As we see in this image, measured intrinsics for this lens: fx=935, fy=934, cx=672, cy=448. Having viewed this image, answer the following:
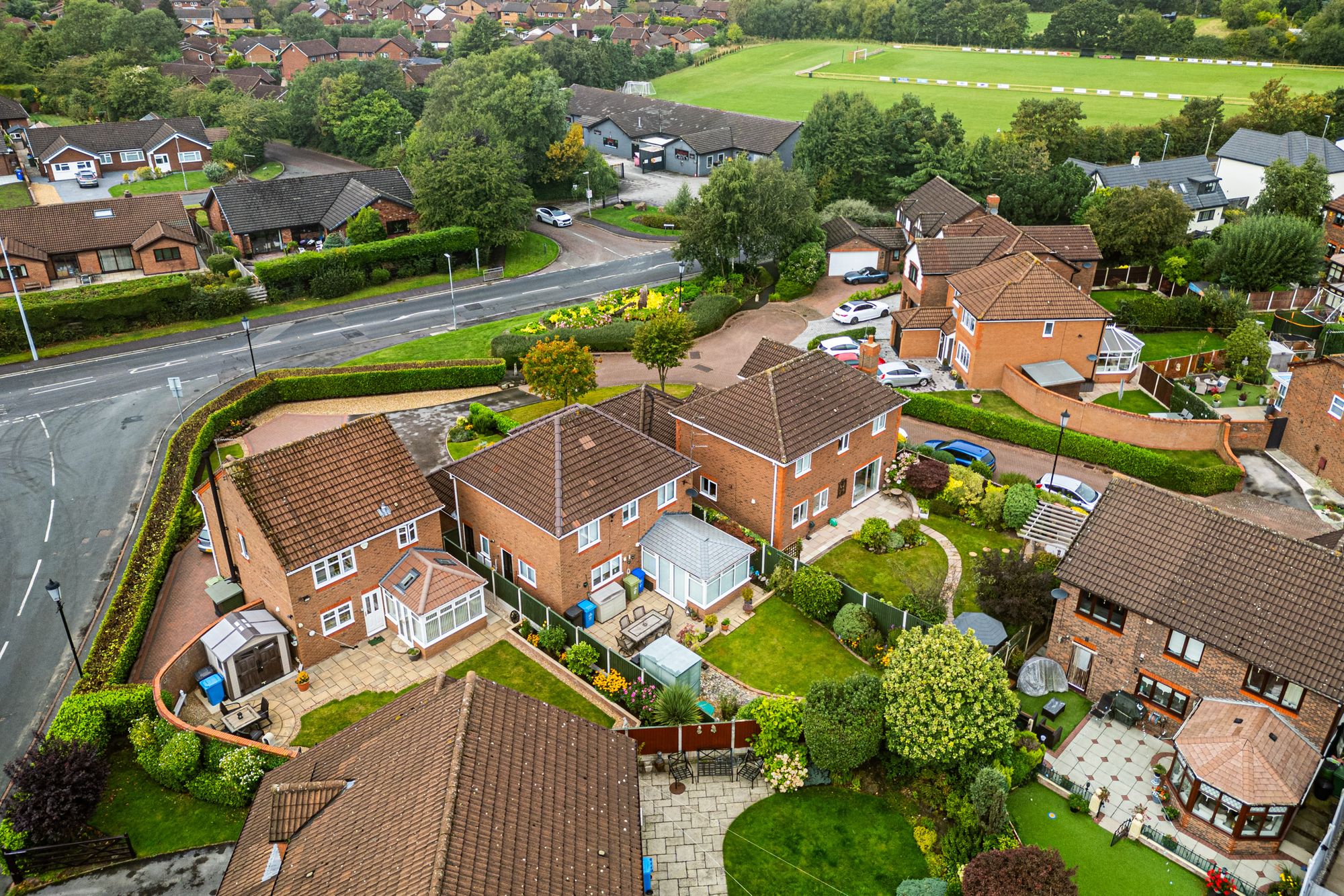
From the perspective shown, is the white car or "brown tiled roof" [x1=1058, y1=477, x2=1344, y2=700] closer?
"brown tiled roof" [x1=1058, y1=477, x2=1344, y2=700]

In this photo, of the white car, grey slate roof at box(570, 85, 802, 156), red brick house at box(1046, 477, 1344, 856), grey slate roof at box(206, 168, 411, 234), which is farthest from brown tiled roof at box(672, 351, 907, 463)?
grey slate roof at box(570, 85, 802, 156)

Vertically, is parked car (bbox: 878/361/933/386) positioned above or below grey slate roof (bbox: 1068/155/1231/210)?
below

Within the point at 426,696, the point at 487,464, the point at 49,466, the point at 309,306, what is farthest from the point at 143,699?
the point at 309,306

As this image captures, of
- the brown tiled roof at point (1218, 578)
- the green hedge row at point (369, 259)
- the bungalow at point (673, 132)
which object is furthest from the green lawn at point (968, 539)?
the bungalow at point (673, 132)

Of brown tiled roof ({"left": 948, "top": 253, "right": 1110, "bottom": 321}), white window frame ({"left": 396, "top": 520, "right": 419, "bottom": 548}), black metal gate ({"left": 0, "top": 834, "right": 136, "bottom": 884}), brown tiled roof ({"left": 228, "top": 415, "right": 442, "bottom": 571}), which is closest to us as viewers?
black metal gate ({"left": 0, "top": 834, "right": 136, "bottom": 884})

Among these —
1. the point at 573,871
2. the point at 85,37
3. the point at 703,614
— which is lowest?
the point at 703,614

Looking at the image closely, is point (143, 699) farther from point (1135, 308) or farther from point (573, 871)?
point (1135, 308)

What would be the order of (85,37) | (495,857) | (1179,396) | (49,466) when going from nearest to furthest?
(495,857) < (49,466) < (1179,396) < (85,37)

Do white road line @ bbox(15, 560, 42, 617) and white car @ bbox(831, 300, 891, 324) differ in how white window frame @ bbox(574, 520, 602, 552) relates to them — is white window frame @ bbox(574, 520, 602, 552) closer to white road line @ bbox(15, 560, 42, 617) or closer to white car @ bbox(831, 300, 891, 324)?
white road line @ bbox(15, 560, 42, 617)
